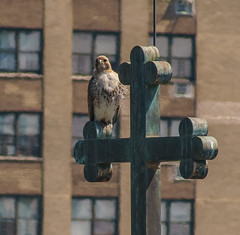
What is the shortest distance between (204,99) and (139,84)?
3579cm

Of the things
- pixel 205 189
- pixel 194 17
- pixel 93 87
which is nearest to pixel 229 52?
pixel 194 17

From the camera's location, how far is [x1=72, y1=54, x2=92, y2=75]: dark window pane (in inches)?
1772

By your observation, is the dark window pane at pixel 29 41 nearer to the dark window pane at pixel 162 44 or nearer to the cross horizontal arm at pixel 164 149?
the dark window pane at pixel 162 44

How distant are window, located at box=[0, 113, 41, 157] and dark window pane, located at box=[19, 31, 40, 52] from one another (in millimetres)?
2526

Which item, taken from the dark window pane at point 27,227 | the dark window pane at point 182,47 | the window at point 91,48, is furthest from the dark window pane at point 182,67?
the dark window pane at point 27,227

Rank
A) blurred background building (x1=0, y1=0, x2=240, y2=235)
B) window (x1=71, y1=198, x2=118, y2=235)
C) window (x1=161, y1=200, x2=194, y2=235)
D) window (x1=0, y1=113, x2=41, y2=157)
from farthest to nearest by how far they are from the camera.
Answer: window (x1=161, y1=200, x2=194, y2=235), window (x1=71, y1=198, x2=118, y2=235), window (x1=0, y1=113, x2=41, y2=157), blurred background building (x1=0, y1=0, x2=240, y2=235)

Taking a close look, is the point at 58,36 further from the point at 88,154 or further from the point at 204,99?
the point at 88,154

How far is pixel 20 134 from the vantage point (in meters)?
44.8

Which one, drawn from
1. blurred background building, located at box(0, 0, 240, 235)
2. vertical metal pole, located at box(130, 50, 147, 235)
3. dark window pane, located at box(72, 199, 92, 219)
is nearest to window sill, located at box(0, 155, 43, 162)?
blurred background building, located at box(0, 0, 240, 235)

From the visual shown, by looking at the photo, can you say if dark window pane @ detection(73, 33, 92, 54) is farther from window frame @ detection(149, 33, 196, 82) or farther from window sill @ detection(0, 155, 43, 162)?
window sill @ detection(0, 155, 43, 162)

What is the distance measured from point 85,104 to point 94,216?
4.38 metres

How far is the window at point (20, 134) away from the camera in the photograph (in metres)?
44.6

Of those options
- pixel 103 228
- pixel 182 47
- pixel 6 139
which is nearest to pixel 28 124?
pixel 6 139

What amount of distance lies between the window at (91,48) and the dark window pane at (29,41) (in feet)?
4.69
